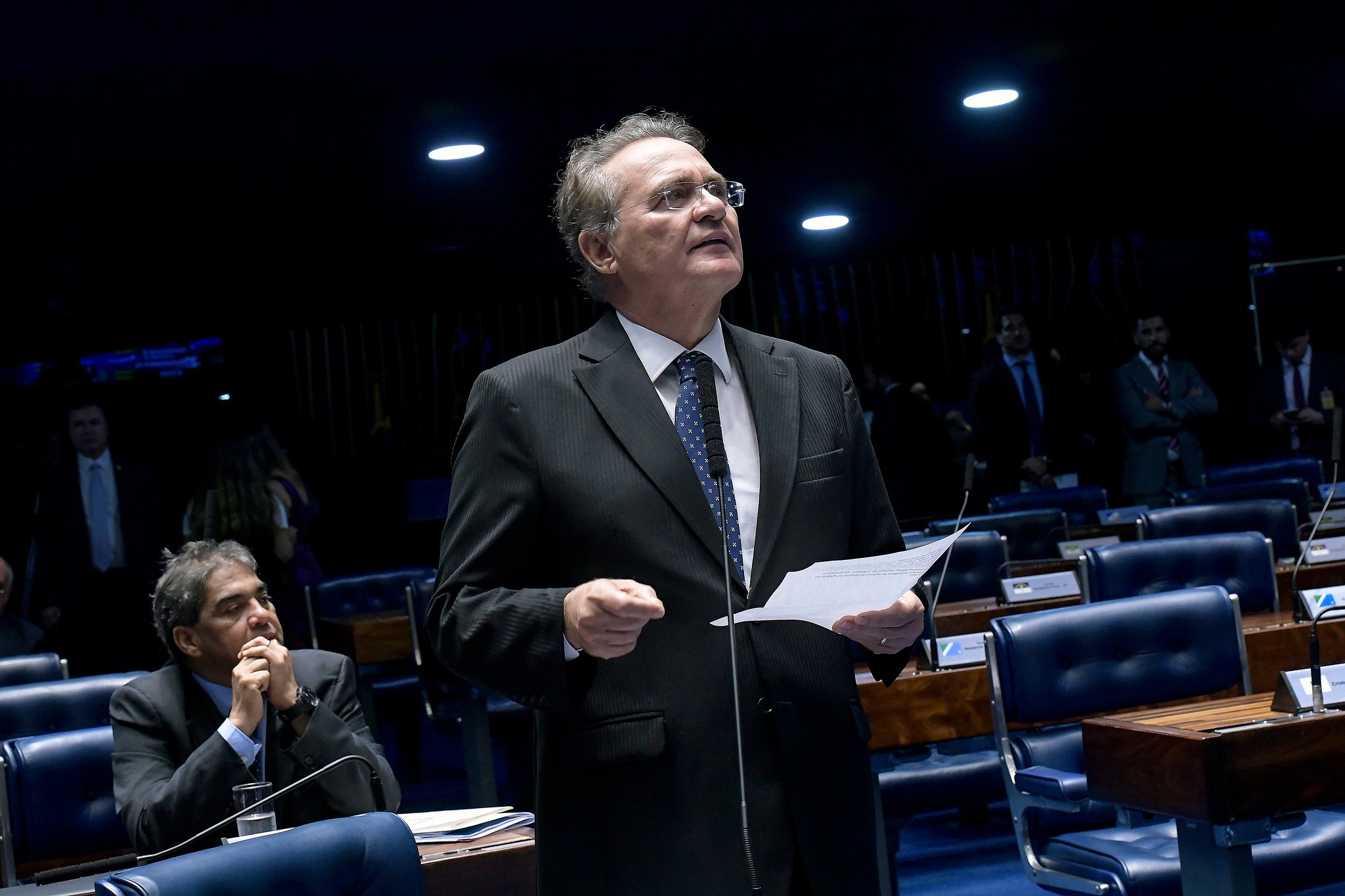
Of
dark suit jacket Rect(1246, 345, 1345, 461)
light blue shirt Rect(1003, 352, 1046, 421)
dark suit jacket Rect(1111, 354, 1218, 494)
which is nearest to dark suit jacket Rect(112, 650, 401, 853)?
light blue shirt Rect(1003, 352, 1046, 421)

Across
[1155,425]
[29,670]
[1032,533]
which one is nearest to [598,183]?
A: [29,670]

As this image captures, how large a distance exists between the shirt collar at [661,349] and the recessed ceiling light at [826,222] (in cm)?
835

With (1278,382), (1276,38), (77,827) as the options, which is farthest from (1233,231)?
(77,827)

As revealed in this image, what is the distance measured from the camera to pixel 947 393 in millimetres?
11500

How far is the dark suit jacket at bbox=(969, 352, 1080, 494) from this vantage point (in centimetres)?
820

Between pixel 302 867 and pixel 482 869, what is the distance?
0.59 metres

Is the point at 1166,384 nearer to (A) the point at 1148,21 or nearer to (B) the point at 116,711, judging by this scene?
(A) the point at 1148,21

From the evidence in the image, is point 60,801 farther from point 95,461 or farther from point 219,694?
point 95,461

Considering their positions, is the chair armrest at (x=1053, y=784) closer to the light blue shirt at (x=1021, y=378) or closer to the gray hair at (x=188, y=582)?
the gray hair at (x=188, y=582)

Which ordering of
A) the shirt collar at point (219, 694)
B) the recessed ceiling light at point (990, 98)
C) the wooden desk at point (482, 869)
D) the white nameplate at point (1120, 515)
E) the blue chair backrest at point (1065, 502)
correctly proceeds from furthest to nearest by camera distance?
the recessed ceiling light at point (990, 98) → the blue chair backrest at point (1065, 502) → the white nameplate at point (1120, 515) → the shirt collar at point (219, 694) → the wooden desk at point (482, 869)

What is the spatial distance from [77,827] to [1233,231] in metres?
9.38

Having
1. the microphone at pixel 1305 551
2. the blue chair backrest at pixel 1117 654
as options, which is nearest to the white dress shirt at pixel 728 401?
the blue chair backrest at pixel 1117 654

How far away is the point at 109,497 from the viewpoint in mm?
6547

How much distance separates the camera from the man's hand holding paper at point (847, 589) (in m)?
1.33
